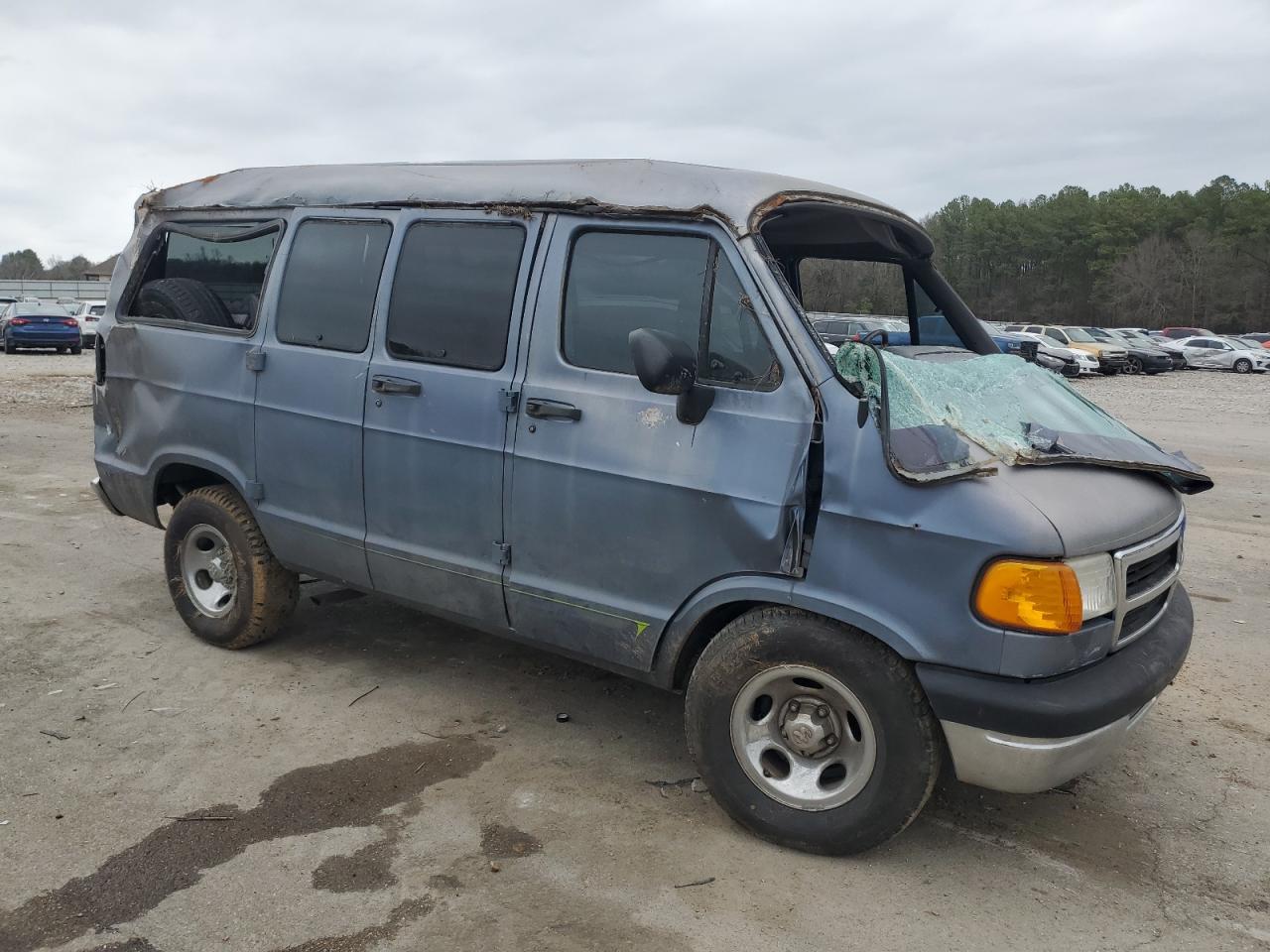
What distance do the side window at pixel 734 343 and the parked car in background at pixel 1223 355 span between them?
39280 mm

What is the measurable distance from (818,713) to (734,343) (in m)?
1.28

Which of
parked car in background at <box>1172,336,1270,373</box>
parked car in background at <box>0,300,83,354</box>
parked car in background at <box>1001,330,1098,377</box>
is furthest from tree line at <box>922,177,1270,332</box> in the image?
parked car in background at <box>0,300,83,354</box>

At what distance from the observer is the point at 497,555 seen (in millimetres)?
4090

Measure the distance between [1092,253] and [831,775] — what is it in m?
89.3

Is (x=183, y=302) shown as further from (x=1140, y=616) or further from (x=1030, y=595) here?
(x=1140, y=616)

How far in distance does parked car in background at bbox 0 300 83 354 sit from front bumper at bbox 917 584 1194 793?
3107cm

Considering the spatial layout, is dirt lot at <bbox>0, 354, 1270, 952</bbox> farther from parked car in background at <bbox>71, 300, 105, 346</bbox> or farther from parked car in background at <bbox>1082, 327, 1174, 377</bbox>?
parked car in background at <bbox>1082, 327, 1174, 377</bbox>

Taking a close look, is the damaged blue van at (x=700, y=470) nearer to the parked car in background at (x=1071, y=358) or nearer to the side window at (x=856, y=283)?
the side window at (x=856, y=283)

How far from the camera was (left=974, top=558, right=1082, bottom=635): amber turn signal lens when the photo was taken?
3.00 meters

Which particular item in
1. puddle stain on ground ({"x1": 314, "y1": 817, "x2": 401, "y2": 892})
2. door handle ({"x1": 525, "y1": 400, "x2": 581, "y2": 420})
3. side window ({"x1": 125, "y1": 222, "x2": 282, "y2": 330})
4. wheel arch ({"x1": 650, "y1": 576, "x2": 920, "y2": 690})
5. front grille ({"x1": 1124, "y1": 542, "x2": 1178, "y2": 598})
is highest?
side window ({"x1": 125, "y1": 222, "x2": 282, "y2": 330})

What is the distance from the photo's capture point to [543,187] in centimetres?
405

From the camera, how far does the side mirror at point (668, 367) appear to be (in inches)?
131

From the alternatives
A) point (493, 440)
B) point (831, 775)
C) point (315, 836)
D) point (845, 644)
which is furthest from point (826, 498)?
point (315, 836)

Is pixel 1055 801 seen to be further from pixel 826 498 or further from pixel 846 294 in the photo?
pixel 846 294
